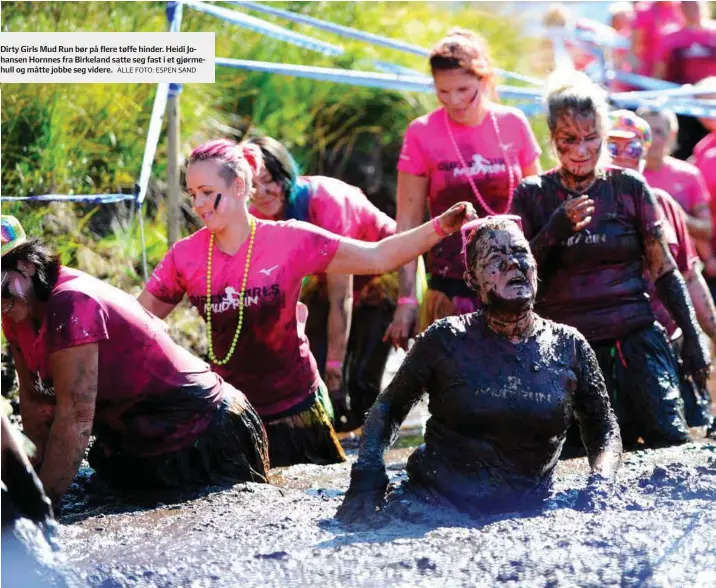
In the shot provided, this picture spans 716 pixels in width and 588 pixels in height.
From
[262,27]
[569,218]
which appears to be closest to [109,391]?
[569,218]

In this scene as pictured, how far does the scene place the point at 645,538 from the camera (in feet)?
13.9

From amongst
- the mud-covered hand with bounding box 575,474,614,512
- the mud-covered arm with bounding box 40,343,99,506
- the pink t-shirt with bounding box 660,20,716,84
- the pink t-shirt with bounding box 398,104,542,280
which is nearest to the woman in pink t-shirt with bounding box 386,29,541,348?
the pink t-shirt with bounding box 398,104,542,280

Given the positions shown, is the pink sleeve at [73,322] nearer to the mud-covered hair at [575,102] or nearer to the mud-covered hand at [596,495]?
the mud-covered hand at [596,495]

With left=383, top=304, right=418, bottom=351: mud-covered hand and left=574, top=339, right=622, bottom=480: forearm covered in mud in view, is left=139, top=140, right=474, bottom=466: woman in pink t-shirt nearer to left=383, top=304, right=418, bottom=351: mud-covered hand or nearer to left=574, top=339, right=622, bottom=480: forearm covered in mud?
left=383, top=304, right=418, bottom=351: mud-covered hand

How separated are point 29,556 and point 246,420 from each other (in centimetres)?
147

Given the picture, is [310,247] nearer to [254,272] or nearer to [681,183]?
[254,272]

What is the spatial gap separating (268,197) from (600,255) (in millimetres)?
1583

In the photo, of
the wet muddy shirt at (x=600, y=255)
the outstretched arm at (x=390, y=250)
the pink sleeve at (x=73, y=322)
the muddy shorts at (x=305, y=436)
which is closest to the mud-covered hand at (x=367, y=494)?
the pink sleeve at (x=73, y=322)

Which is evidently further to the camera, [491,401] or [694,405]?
[694,405]

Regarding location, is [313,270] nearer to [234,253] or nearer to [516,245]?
[234,253]

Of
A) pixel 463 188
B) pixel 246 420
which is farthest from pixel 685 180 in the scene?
pixel 246 420

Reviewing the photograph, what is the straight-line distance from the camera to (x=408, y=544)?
4.25 m

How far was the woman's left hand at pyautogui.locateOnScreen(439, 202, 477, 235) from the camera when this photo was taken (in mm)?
5186

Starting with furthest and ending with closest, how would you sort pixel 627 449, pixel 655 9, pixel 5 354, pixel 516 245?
pixel 655 9, pixel 5 354, pixel 627 449, pixel 516 245
